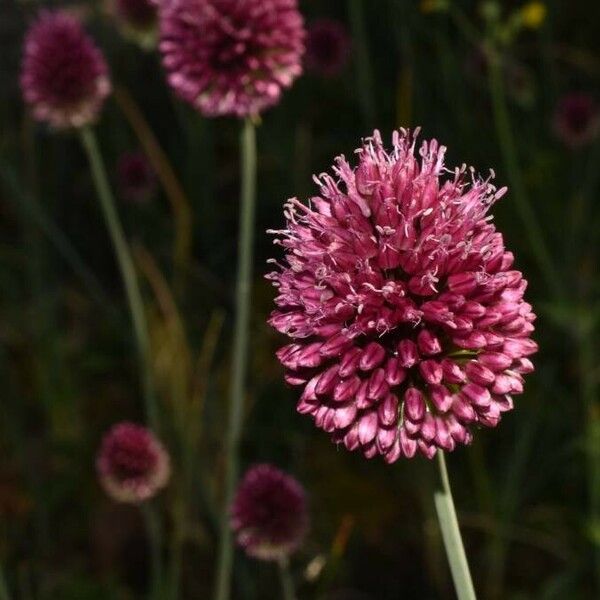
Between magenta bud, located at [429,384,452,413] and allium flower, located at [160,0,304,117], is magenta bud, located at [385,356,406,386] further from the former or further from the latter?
allium flower, located at [160,0,304,117]

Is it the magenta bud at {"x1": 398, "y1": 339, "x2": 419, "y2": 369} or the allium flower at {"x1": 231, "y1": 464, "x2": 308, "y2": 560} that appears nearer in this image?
the magenta bud at {"x1": 398, "y1": 339, "x2": 419, "y2": 369}

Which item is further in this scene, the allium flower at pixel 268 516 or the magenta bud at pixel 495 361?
the allium flower at pixel 268 516

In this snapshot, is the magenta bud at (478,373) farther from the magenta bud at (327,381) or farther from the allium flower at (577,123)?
the allium flower at (577,123)

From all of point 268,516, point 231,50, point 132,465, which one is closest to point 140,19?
point 231,50

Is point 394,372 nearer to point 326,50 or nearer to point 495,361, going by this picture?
point 495,361

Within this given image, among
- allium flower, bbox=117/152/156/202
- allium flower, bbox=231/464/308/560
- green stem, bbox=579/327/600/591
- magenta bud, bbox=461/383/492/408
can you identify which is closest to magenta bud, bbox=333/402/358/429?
magenta bud, bbox=461/383/492/408

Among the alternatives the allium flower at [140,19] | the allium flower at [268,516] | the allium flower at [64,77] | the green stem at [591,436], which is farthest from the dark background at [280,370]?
the allium flower at [268,516]
